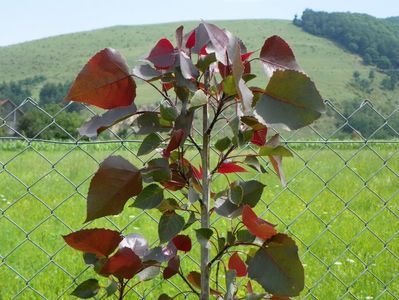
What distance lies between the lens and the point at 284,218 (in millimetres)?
4707

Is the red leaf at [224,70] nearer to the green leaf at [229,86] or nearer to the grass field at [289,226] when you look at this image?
the green leaf at [229,86]

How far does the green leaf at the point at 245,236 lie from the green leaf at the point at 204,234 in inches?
2.9

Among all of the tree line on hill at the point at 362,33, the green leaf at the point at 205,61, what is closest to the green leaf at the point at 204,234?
the green leaf at the point at 205,61

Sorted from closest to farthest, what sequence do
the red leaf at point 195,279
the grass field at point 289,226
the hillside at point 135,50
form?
1. the red leaf at point 195,279
2. the grass field at point 289,226
3. the hillside at point 135,50

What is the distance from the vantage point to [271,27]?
71.0 meters

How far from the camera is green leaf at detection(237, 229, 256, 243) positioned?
4.45 ft

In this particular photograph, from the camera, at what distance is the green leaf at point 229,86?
1.22 metres

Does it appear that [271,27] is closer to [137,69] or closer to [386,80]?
[386,80]

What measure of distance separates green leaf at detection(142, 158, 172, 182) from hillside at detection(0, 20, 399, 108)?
45446 millimetres

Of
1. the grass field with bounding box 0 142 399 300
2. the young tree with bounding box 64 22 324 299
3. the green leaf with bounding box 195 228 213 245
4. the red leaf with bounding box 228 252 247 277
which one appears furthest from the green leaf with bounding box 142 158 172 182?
the grass field with bounding box 0 142 399 300

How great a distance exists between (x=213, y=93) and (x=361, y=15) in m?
70.2

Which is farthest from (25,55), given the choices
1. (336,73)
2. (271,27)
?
(336,73)

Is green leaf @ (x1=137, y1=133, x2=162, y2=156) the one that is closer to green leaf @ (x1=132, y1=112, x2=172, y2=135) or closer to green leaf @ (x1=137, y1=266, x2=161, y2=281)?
green leaf @ (x1=132, y1=112, x2=172, y2=135)

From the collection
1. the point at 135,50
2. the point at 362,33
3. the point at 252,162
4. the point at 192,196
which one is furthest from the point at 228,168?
the point at 362,33
